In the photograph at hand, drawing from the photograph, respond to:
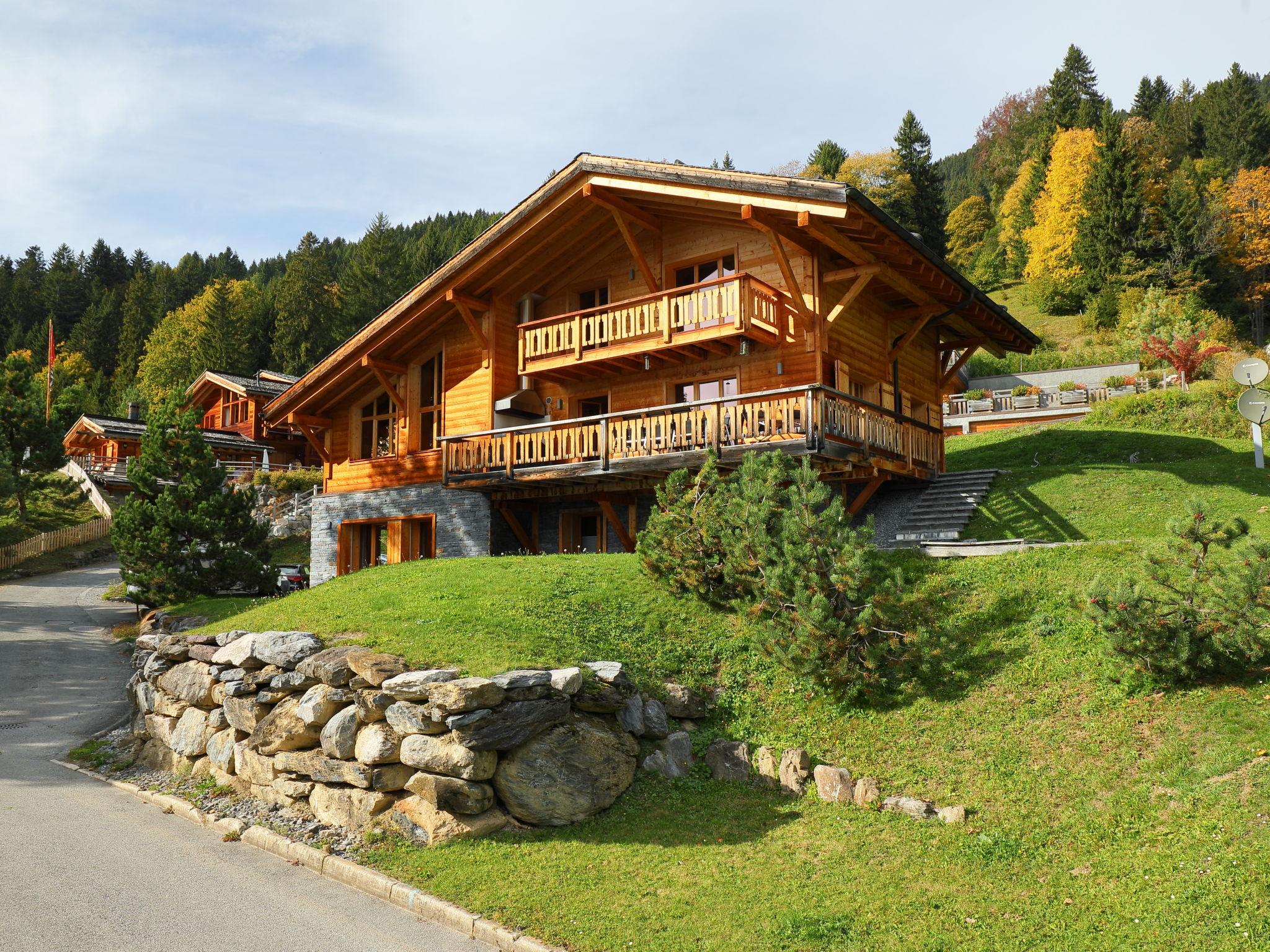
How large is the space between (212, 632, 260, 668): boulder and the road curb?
205 centimetres

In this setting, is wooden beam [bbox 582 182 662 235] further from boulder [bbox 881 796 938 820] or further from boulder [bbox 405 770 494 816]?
boulder [bbox 881 796 938 820]

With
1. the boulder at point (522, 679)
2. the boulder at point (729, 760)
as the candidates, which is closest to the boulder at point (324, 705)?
the boulder at point (522, 679)

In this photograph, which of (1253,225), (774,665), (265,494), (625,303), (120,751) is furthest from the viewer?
(1253,225)

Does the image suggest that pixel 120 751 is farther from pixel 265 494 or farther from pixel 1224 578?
pixel 265 494

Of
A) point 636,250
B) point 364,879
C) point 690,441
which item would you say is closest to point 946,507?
point 690,441

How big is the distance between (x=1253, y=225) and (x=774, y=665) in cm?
6670

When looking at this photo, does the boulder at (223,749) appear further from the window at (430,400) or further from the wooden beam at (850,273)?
the wooden beam at (850,273)

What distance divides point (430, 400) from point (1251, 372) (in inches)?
840

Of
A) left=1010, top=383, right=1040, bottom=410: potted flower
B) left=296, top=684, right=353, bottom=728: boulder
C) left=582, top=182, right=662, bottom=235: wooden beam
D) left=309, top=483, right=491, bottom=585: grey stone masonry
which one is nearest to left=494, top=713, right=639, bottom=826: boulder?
left=296, top=684, right=353, bottom=728: boulder

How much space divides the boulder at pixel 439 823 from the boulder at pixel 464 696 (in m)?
1.16

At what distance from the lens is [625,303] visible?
20.2 meters

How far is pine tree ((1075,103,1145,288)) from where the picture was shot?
204 ft

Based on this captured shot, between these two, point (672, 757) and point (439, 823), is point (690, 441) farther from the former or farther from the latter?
point (439, 823)

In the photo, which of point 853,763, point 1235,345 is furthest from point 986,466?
point 1235,345
